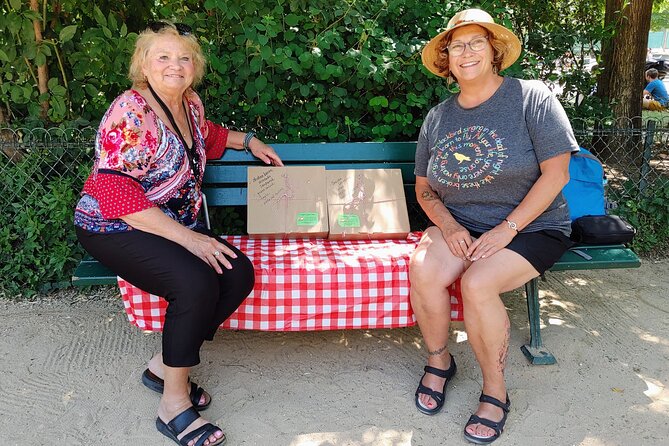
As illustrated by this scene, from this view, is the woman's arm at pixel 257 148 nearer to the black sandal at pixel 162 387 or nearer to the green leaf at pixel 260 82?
the green leaf at pixel 260 82

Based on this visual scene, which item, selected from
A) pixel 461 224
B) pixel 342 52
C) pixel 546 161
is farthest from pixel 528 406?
pixel 342 52

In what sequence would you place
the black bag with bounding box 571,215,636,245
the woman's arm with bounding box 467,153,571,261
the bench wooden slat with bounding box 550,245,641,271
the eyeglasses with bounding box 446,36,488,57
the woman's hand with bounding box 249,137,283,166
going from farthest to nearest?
1. the woman's hand with bounding box 249,137,283,166
2. the black bag with bounding box 571,215,636,245
3. the bench wooden slat with bounding box 550,245,641,271
4. the eyeglasses with bounding box 446,36,488,57
5. the woman's arm with bounding box 467,153,571,261

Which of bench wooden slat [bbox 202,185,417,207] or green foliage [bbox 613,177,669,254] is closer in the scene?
bench wooden slat [bbox 202,185,417,207]

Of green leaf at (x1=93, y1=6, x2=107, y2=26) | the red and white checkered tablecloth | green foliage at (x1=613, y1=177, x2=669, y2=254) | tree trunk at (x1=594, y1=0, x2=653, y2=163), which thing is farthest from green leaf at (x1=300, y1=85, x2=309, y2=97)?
tree trunk at (x1=594, y1=0, x2=653, y2=163)

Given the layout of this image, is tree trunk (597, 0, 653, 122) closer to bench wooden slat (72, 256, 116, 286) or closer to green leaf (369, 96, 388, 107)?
A: green leaf (369, 96, 388, 107)

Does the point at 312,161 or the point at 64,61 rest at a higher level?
the point at 64,61

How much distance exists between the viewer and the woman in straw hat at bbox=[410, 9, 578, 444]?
2.65m

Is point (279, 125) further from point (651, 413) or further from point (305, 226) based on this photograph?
point (651, 413)

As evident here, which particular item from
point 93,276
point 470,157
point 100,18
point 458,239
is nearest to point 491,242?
point 458,239

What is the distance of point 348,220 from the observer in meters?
3.40

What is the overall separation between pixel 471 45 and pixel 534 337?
1.54m

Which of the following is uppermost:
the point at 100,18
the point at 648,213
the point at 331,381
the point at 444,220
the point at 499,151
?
the point at 100,18

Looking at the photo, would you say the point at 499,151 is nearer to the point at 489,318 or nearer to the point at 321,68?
the point at 489,318

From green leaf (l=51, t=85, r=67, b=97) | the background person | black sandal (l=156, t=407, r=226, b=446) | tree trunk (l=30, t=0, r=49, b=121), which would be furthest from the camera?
the background person
